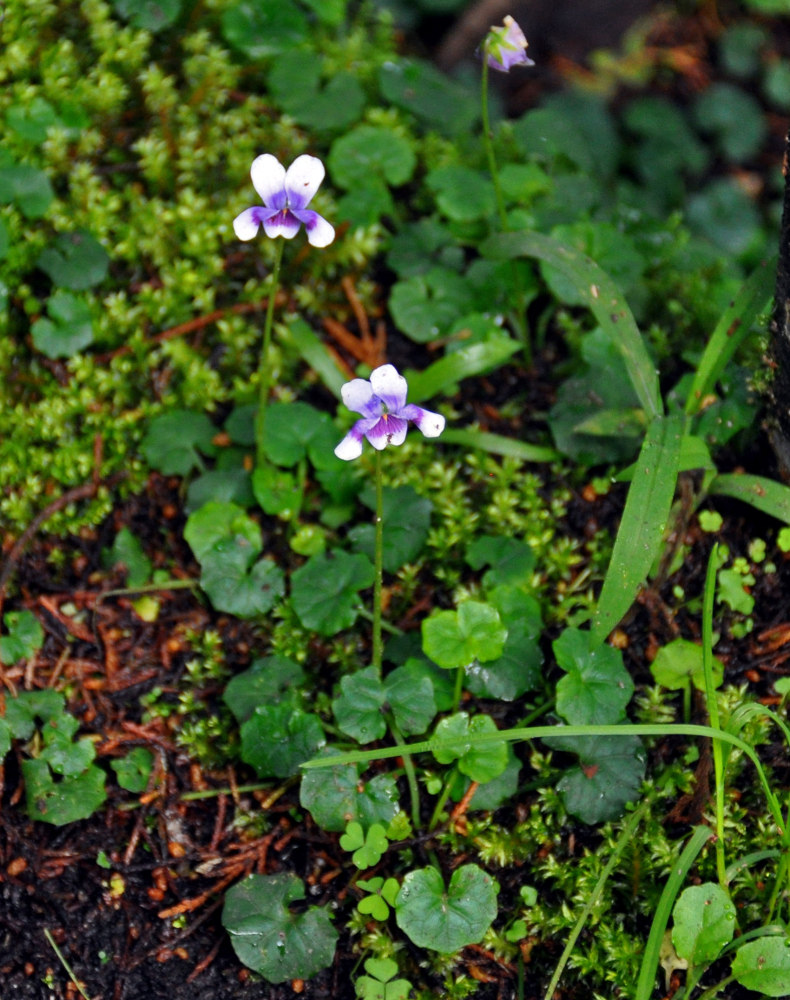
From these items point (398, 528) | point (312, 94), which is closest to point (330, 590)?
point (398, 528)

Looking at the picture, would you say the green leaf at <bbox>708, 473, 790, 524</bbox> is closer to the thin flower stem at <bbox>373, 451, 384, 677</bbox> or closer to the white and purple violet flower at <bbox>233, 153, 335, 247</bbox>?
the thin flower stem at <bbox>373, 451, 384, 677</bbox>

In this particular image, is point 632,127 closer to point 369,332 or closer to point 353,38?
point 353,38

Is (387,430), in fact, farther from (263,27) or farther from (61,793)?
(263,27)

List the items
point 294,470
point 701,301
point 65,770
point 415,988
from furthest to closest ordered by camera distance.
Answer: point 701,301 < point 294,470 < point 65,770 < point 415,988

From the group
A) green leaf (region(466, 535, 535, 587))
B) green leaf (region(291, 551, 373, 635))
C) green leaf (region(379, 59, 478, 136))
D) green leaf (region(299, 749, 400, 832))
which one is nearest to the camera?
green leaf (region(299, 749, 400, 832))

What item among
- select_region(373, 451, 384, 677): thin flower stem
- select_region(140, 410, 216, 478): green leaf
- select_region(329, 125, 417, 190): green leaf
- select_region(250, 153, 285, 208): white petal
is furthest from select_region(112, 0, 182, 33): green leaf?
select_region(373, 451, 384, 677): thin flower stem

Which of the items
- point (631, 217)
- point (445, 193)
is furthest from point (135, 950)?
point (631, 217)

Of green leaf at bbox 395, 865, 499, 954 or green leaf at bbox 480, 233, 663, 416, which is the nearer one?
green leaf at bbox 395, 865, 499, 954
